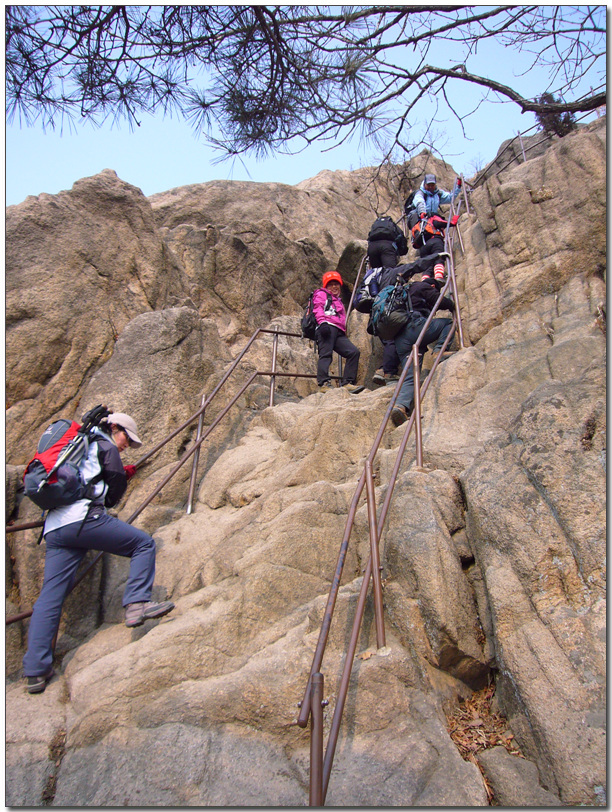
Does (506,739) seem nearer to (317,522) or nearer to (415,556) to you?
(415,556)

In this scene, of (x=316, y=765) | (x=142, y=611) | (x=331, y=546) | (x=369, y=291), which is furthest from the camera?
(x=369, y=291)

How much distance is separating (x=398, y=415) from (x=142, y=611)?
3.43 metres

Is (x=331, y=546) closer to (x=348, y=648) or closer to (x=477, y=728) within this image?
(x=348, y=648)

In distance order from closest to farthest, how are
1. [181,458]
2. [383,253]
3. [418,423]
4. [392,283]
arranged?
1. [418,423]
2. [181,458]
3. [392,283]
4. [383,253]

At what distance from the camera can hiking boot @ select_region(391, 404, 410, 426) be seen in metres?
5.85

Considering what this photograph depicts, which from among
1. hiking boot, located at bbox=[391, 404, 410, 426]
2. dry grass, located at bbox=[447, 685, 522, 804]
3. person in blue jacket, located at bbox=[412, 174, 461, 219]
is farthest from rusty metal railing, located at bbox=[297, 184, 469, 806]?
person in blue jacket, located at bbox=[412, 174, 461, 219]

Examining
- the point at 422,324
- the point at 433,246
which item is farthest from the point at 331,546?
the point at 433,246

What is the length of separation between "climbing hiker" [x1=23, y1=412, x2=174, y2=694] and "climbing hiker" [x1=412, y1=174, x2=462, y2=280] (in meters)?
5.73

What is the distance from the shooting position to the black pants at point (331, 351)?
8.05 metres

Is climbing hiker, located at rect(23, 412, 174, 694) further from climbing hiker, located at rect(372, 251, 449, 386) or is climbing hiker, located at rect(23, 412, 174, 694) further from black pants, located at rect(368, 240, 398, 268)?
black pants, located at rect(368, 240, 398, 268)

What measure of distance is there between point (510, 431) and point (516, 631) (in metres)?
1.50

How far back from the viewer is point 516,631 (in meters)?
3.04

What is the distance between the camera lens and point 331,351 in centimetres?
805

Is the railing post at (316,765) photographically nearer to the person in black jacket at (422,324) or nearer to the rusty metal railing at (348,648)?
the rusty metal railing at (348,648)
